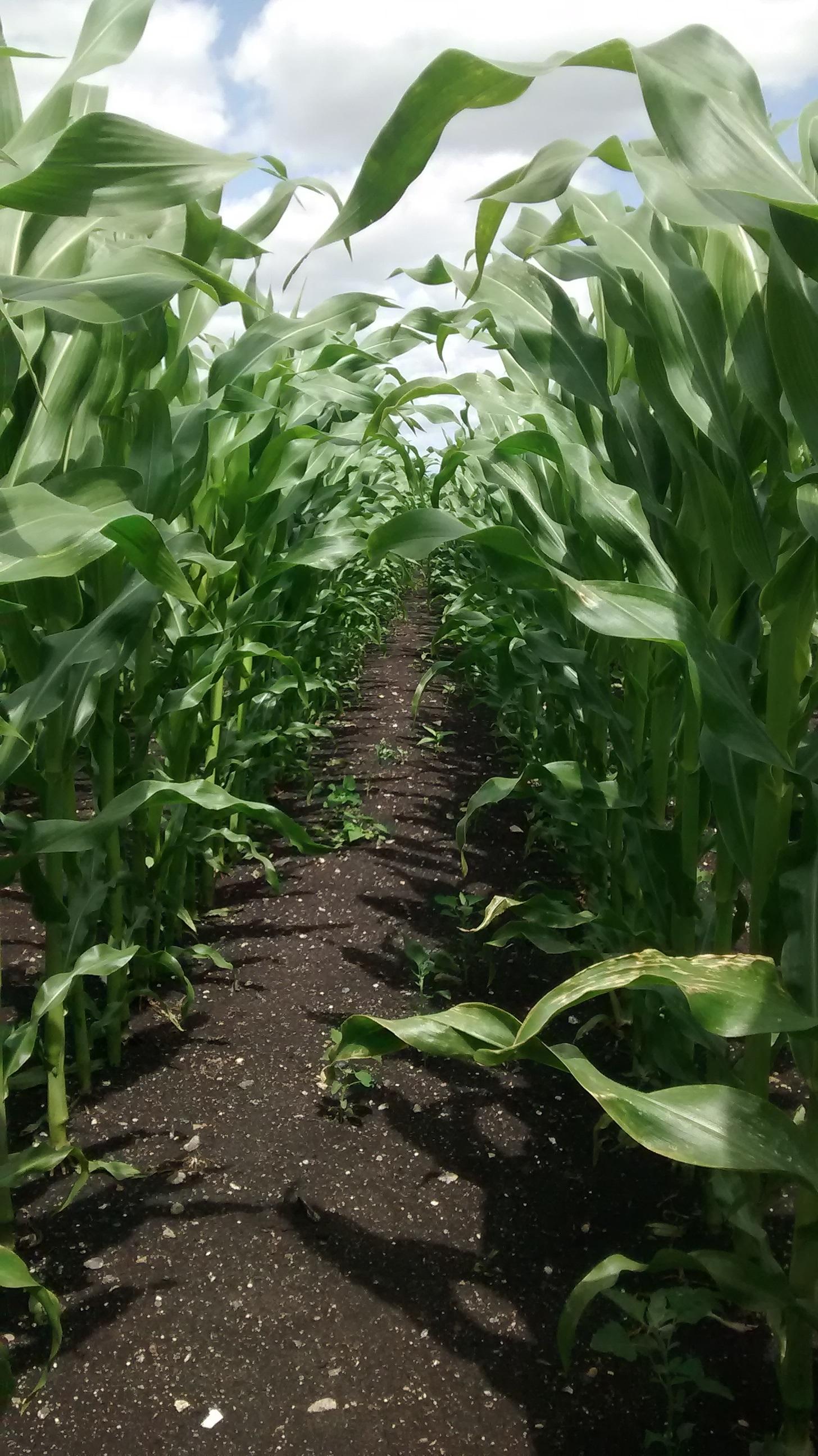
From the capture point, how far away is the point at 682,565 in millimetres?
1341

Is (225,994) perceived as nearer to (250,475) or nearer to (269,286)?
(250,475)

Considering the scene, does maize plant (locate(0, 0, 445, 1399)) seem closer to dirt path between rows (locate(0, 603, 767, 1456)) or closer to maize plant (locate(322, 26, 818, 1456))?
dirt path between rows (locate(0, 603, 767, 1456))

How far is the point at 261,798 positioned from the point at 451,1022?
2266mm

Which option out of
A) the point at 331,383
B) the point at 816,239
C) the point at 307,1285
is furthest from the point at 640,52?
the point at 307,1285

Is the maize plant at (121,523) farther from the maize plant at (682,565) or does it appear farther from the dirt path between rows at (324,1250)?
the maize plant at (682,565)

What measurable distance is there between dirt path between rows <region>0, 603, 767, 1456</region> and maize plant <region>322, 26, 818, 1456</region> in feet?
0.74

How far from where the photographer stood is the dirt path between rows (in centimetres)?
117

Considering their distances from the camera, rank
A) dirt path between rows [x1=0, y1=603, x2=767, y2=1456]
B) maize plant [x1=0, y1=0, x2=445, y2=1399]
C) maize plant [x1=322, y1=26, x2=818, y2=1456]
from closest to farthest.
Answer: maize plant [x1=322, y1=26, x2=818, y2=1456] → maize plant [x1=0, y1=0, x2=445, y2=1399] → dirt path between rows [x1=0, y1=603, x2=767, y2=1456]

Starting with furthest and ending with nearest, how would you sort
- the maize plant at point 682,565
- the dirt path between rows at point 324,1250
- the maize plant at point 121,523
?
the dirt path between rows at point 324,1250, the maize plant at point 121,523, the maize plant at point 682,565

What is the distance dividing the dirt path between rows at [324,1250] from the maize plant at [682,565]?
0.22m

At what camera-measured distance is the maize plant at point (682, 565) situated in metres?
0.88

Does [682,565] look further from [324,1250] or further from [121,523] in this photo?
[324,1250]

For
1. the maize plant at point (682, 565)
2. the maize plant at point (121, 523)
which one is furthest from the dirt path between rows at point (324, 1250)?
the maize plant at point (682, 565)

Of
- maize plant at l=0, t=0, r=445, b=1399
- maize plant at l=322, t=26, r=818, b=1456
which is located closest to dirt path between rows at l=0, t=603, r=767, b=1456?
maize plant at l=0, t=0, r=445, b=1399
